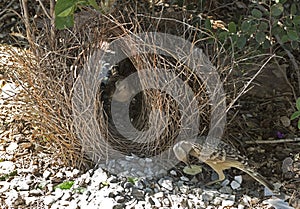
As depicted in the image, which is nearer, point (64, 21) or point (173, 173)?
point (64, 21)

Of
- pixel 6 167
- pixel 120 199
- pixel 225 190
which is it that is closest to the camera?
pixel 120 199

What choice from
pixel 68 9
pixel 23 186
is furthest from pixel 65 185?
pixel 68 9

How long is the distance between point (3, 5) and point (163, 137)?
1.44 metres

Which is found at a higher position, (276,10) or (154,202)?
(276,10)

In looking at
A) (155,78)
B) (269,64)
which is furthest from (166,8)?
(155,78)

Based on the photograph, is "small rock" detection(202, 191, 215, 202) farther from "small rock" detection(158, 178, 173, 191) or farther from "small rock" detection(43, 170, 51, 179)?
"small rock" detection(43, 170, 51, 179)

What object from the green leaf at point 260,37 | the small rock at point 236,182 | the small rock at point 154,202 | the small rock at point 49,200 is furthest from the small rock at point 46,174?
the green leaf at point 260,37

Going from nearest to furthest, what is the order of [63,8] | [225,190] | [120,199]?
[63,8] → [120,199] → [225,190]

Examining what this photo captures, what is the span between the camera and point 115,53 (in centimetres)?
213

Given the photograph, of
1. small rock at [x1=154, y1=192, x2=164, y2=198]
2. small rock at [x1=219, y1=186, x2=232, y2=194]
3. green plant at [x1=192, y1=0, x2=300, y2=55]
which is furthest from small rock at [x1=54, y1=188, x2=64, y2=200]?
green plant at [x1=192, y1=0, x2=300, y2=55]

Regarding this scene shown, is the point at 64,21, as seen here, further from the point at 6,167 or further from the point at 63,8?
the point at 6,167

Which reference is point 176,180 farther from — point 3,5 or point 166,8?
point 3,5

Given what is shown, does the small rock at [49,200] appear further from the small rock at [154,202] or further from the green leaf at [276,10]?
the green leaf at [276,10]

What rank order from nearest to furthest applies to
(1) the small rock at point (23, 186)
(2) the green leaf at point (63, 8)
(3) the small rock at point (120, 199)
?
(2) the green leaf at point (63, 8) → (3) the small rock at point (120, 199) → (1) the small rock at point (23, 186)
